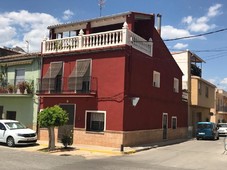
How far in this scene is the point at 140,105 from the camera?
22.3m

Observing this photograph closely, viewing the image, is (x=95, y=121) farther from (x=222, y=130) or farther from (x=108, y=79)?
(x=222, y=130)

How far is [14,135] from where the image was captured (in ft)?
66.7

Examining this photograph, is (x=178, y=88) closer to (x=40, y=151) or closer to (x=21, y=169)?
(x=40, y=151)

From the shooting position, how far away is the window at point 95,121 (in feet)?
70.1

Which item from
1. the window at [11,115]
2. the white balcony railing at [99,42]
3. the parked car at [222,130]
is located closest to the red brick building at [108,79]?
the white balcony railing at [99,42]

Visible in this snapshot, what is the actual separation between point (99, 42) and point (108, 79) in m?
2.61

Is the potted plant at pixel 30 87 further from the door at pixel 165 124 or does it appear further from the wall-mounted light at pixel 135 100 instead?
the door at pixel 165 124

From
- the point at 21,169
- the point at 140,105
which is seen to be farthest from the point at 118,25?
the point at 21,169

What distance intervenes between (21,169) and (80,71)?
36.1 feet

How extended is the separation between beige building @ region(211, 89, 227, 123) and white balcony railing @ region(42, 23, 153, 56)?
32.5 m

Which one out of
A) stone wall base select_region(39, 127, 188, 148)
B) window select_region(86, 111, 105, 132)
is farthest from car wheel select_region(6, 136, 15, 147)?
window select_region(86, 111, 105, 132)

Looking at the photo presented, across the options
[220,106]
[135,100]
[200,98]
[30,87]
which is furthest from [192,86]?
[220,106]

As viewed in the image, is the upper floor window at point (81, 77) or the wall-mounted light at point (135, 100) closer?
the wall-mounted light at point (135, 100)

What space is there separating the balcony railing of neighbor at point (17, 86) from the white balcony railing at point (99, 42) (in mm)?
2899
